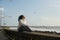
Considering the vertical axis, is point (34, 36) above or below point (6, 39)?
above

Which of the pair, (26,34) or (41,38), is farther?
(26,34)

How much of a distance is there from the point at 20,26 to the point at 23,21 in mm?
216

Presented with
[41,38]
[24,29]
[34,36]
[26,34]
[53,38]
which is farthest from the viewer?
[24,29]

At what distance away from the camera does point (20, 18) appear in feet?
20.2

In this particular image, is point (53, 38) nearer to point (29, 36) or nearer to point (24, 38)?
point (29, 36)

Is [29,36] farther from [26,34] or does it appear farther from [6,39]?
[6,39]

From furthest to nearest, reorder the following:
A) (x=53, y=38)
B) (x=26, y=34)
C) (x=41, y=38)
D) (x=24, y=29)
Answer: (x=24, y=29), (x=26, y=34), (x=41, y=38), (x=53, y=38)

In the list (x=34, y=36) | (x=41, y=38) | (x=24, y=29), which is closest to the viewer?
(x=41, y=38)

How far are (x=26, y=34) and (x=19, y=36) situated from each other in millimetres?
539

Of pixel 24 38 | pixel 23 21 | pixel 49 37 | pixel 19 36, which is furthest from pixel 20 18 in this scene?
pixel 49 37

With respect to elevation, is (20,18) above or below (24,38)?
above

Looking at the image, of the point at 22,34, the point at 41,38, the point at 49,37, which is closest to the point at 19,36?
the point at 22,34

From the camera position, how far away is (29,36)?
4652 mm

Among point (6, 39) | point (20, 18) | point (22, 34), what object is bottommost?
point (6, 39)
